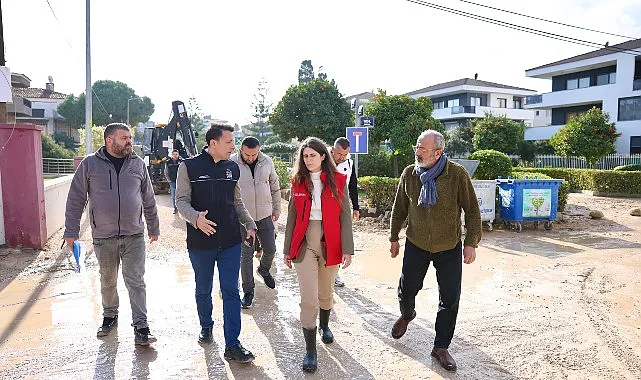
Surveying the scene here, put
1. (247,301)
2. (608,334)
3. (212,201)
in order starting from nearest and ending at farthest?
(212,201) < (608,334) < (247,301)

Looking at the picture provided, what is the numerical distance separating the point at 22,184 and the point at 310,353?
19.9ft

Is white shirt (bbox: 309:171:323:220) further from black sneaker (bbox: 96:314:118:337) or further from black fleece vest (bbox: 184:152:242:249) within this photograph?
black sneaker (bbox: 96:314:118:337)

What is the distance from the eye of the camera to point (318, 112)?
28.5 metres

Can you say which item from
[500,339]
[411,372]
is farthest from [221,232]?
[500,339]

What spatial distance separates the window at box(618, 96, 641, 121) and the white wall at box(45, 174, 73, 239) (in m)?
34.2

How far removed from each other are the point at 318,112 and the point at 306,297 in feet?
82.7

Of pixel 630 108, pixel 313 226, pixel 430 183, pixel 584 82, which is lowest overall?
pixel 313 226

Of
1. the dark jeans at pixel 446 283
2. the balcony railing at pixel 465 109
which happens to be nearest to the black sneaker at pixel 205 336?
the dark jeans at pixel 446 283

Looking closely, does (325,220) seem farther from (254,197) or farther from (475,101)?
(475,101)

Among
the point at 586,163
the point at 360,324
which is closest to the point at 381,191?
the point at 360,324

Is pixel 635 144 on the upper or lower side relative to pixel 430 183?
upper

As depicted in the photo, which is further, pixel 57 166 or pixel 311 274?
pixel 57 166

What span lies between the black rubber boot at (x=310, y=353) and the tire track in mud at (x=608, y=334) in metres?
2.44

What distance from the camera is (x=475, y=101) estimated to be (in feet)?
171
